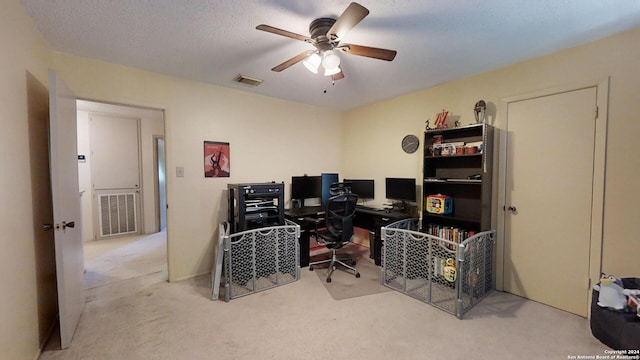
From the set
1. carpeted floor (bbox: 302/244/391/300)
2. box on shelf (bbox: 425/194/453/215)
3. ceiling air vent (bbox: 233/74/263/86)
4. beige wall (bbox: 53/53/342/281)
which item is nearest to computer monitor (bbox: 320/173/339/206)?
beige wall (bbox: 53/53/342/281)

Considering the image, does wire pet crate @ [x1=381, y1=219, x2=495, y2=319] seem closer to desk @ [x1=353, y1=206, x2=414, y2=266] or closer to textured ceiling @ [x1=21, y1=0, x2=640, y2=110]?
desk @ [x1=353, y1=206, x2=414, y2=266]

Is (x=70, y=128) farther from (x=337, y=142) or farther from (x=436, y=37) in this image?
(x=337, y=142)

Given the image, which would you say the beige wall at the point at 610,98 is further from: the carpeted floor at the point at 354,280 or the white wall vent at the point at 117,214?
the white wall vent at the point at 117,214

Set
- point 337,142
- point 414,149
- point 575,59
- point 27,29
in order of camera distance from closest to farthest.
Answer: point 27,29 < point 575,59 < point 414,149 < point 337,142

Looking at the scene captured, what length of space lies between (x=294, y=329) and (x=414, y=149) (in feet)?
8.90

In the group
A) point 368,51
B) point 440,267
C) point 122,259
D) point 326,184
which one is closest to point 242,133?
point 326,184

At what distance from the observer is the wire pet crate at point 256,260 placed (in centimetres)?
260

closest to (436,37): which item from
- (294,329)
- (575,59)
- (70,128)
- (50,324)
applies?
(575,59)

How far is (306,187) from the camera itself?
13.4 feet

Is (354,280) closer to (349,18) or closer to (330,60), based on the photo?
(330,60)

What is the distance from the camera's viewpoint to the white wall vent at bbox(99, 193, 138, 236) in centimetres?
478

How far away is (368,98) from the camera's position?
151 inches

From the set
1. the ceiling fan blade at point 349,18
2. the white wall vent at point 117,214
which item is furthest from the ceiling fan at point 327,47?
the white wall vent at point 117,214

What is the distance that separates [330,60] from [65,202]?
7.49ft
